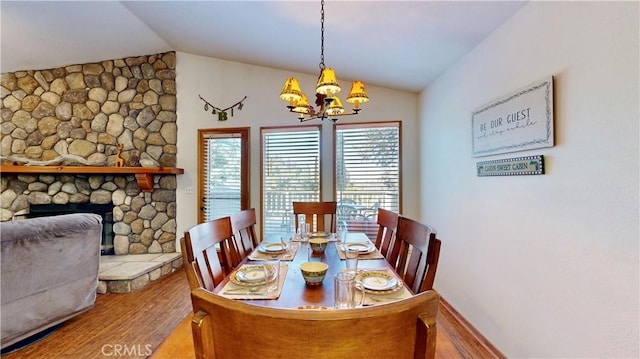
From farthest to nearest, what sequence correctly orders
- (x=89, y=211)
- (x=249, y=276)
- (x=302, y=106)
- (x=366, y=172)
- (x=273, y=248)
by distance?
1. (x=89, y=211)
2. (x=366, y=172)
3. (x=302, y=106)
4. (x=273, y=248)
5. (x=249, y=276)

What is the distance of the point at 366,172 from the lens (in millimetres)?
3744

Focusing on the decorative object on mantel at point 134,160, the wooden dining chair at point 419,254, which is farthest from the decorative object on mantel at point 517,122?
the decorative object on mantel at point 134,160

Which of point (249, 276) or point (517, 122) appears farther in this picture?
point (517, 122)

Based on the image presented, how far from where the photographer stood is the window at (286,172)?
152 inches

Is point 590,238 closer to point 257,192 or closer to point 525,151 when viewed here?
point 525,151

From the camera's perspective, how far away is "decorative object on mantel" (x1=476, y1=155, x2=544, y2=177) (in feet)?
5.38

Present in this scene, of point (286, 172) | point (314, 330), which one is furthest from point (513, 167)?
point (286, 172)

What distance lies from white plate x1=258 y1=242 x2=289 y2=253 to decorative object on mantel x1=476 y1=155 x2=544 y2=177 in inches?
62.4

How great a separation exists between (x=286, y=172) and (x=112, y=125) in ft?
8.80

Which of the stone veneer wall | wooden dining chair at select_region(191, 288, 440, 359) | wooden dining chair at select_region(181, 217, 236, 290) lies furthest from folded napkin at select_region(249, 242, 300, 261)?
the stone veneer wall

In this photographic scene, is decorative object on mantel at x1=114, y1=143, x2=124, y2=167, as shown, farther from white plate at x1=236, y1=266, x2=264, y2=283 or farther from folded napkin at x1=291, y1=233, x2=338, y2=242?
white plate at x1=236, y1=266, x2=264, y2=283

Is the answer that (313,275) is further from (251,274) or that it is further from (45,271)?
(45,271)

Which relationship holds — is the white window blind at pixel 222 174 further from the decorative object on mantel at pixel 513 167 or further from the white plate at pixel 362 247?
the decorative object on mantel at pixel 513 167

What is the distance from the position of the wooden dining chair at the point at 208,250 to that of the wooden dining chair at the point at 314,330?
27.9 inches
